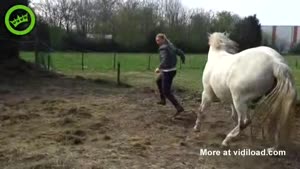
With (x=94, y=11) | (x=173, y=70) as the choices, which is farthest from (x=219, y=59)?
(x=94, y=11)

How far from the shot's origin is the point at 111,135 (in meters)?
7.03

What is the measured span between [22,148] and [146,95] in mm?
6017

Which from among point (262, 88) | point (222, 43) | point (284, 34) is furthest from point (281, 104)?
point (284, 34)

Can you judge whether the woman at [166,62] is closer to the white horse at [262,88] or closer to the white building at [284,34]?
the white horse at [262,88]

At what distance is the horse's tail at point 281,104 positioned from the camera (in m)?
5.61

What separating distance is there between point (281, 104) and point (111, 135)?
2642mm

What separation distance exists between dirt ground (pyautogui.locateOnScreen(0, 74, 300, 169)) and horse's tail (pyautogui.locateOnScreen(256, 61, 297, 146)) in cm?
40

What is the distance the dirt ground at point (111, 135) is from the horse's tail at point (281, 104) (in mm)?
398

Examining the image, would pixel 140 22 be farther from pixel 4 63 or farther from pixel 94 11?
pixel 4 63

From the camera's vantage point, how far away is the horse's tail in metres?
5.61

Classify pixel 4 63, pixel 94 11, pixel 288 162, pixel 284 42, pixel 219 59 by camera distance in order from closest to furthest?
pixel 288 162 → pixel 219 59 → pixel 4 63 → pixel 94 11 → pixel 284 42

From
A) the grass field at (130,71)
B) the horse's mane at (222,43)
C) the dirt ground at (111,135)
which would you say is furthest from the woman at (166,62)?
the grass field at (130,71)

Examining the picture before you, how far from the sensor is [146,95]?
39.1 ft

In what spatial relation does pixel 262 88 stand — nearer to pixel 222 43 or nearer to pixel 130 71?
pixel 222 43
